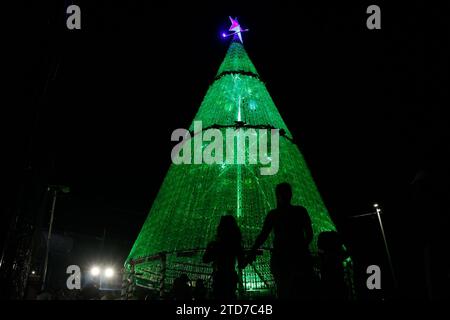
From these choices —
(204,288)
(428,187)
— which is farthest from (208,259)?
(428,187)

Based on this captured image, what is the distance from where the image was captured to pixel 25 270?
4.94m

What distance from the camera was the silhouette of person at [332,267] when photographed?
406cm

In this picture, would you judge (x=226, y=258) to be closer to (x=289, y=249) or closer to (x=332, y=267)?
(x=289, y=249)

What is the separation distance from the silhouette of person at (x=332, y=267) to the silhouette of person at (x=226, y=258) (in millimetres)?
1079

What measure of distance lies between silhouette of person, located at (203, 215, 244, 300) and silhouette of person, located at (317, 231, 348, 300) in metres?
1.08

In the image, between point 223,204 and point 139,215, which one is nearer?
point 223,204

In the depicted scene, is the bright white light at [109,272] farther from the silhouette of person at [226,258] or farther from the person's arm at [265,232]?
the person's arm at [265,232]

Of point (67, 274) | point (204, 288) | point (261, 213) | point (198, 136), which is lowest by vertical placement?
point (67, 274)

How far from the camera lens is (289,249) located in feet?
11.8

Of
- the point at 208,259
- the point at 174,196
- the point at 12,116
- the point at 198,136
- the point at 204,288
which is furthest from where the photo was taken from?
→ the point at 198,136

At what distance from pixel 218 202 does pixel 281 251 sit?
3511 millimetres

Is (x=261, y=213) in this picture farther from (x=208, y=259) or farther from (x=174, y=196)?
(x=208, y=259)

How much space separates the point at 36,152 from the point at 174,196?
3.53 meters
